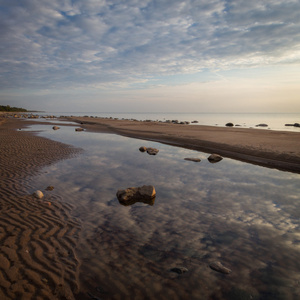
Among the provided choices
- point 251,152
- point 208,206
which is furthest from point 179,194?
point 251,152

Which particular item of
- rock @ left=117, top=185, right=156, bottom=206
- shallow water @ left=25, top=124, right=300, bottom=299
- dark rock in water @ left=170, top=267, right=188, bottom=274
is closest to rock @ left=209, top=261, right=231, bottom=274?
shallow water @ left=25, top=124, right=300, bottom=299

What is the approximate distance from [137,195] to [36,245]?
13.2 feet

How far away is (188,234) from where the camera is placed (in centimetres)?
582

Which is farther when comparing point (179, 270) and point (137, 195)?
point (137, 195)

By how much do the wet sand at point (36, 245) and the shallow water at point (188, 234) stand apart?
0.37 meters

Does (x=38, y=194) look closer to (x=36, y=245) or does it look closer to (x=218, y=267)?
(x=36, y=245)

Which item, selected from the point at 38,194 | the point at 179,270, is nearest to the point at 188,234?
the point at 179,270

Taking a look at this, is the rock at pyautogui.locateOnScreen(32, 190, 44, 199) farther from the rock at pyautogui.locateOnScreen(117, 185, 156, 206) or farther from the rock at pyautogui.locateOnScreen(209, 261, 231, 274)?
the rock at pyautogui.locateOnScreen(209, 261, 231, 274)

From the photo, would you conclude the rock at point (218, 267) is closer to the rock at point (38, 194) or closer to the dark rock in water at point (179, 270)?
the dark rock in water at point (179, 270)

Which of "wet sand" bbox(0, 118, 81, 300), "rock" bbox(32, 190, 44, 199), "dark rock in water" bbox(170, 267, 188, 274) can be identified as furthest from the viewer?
"rock" bbox(32, 190, 44, 199)

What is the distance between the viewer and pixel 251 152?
53.6 ft

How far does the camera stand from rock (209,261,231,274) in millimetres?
4398

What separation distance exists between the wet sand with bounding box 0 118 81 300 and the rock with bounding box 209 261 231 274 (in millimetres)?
2923

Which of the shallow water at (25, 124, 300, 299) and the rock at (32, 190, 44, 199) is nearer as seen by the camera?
the shallow water at (25, 124, 300, 299)
